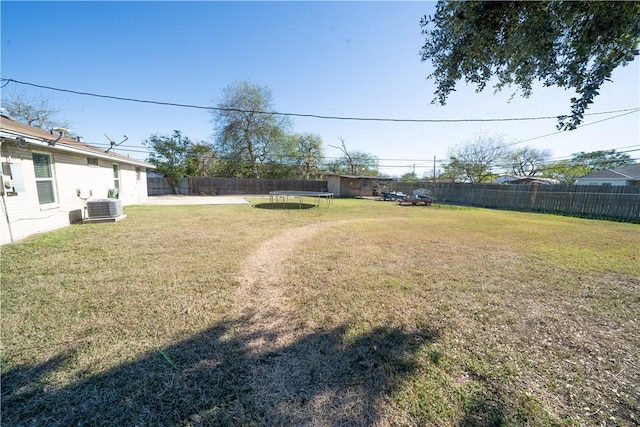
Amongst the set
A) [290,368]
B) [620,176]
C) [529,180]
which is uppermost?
[620,176]

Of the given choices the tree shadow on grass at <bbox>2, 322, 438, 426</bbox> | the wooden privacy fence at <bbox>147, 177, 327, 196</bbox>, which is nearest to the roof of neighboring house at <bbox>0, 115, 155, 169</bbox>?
the tree shadow on grass at <bbox>2, 322, 438, 426</bbox>

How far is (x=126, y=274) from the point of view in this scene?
3617mm

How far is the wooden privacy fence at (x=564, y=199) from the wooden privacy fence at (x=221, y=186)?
16.4 metres

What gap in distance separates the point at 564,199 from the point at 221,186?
1022 inches

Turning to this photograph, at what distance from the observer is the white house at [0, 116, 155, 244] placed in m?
4.88

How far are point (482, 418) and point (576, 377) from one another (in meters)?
1.05

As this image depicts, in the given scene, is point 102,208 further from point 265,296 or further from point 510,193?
point 510,193

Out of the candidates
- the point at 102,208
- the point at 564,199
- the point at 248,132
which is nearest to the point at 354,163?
the point at 248,132

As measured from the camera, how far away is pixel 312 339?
7.52 feet

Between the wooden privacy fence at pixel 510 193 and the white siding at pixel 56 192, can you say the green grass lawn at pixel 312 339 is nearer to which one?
the white siding at pixel 56 192

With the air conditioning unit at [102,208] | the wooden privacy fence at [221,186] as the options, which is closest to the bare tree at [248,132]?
the wooden privacy fence at [221,186]

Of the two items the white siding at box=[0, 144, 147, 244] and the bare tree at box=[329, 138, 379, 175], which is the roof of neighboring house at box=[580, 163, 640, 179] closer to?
the bare tree at box=[329, 138, 379, 175]

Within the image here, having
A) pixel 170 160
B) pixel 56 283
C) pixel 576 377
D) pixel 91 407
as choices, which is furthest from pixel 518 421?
pixel 170 160

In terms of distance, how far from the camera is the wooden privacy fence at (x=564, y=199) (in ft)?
36.8
